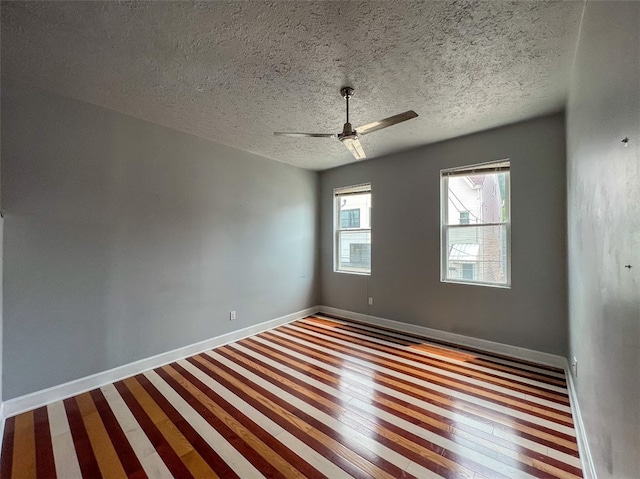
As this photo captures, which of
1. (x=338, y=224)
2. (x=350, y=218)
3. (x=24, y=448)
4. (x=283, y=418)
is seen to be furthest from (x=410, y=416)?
(x=338, y=224)

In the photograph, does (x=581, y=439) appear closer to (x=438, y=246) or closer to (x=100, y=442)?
(x=438, y=246)

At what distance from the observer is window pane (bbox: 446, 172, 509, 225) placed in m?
3.30

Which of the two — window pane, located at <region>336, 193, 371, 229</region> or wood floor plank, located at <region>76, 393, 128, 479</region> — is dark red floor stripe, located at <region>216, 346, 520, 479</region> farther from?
window pane, located at <region>336, 193, 371, 229</region>

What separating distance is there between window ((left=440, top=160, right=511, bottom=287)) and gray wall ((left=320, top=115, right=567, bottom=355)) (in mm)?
102

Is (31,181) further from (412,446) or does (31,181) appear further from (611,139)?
(611,139)

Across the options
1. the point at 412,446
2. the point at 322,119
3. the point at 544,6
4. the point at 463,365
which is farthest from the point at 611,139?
the point at 463,365

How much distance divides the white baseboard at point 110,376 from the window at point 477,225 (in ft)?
9.91

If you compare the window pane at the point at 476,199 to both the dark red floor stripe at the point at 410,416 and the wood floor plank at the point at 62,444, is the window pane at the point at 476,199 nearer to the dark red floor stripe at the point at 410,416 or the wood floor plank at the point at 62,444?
the dark red floor stripe at the point at 410,416

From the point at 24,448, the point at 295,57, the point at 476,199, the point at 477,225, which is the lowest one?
the point at 24,448

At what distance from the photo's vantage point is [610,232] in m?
1.17

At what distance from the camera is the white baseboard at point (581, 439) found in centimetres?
149

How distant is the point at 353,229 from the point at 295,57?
10.4 feet

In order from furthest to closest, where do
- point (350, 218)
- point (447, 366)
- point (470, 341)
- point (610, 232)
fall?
point (350, 218)
point (470, 341)
point (447, 366)
point (610, 232)

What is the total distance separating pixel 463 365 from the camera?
2926 millimetres
